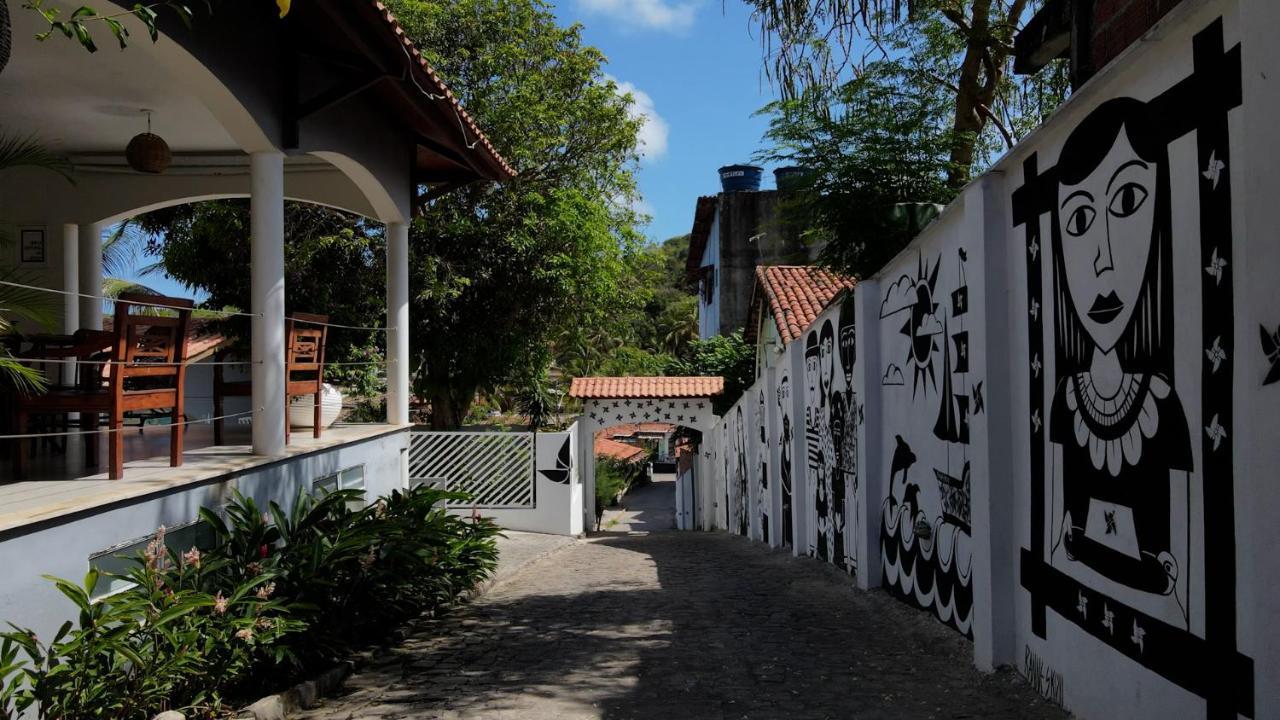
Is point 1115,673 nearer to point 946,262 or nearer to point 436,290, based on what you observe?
point 946,262

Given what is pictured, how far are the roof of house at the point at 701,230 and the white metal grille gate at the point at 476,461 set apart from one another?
15.8 meters

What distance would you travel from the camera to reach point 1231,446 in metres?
2.54

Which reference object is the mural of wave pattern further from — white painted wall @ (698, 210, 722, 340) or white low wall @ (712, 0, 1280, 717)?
white painted wall @ (698, 210, 722, 340)

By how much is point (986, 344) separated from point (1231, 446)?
1.68m

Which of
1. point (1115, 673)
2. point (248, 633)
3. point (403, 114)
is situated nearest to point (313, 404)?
point (403, 114)

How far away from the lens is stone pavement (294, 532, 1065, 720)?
400 centimetres

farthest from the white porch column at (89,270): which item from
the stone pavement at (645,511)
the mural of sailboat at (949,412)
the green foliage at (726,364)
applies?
the green foliage at (726,364)

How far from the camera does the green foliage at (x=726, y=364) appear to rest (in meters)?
20.5

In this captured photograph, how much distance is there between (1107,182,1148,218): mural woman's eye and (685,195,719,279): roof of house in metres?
25.0

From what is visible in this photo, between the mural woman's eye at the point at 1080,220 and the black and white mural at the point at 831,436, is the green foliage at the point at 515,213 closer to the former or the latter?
the black and white mural at the point at 831,436


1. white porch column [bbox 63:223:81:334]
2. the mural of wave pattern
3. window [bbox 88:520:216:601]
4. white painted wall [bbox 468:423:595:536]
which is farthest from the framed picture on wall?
the mural of wave pattern

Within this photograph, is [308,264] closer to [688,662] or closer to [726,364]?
[726,364]

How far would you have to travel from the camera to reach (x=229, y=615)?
14.2 ft

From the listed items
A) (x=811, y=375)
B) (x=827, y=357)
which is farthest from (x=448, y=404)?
(x=827, y=357)
